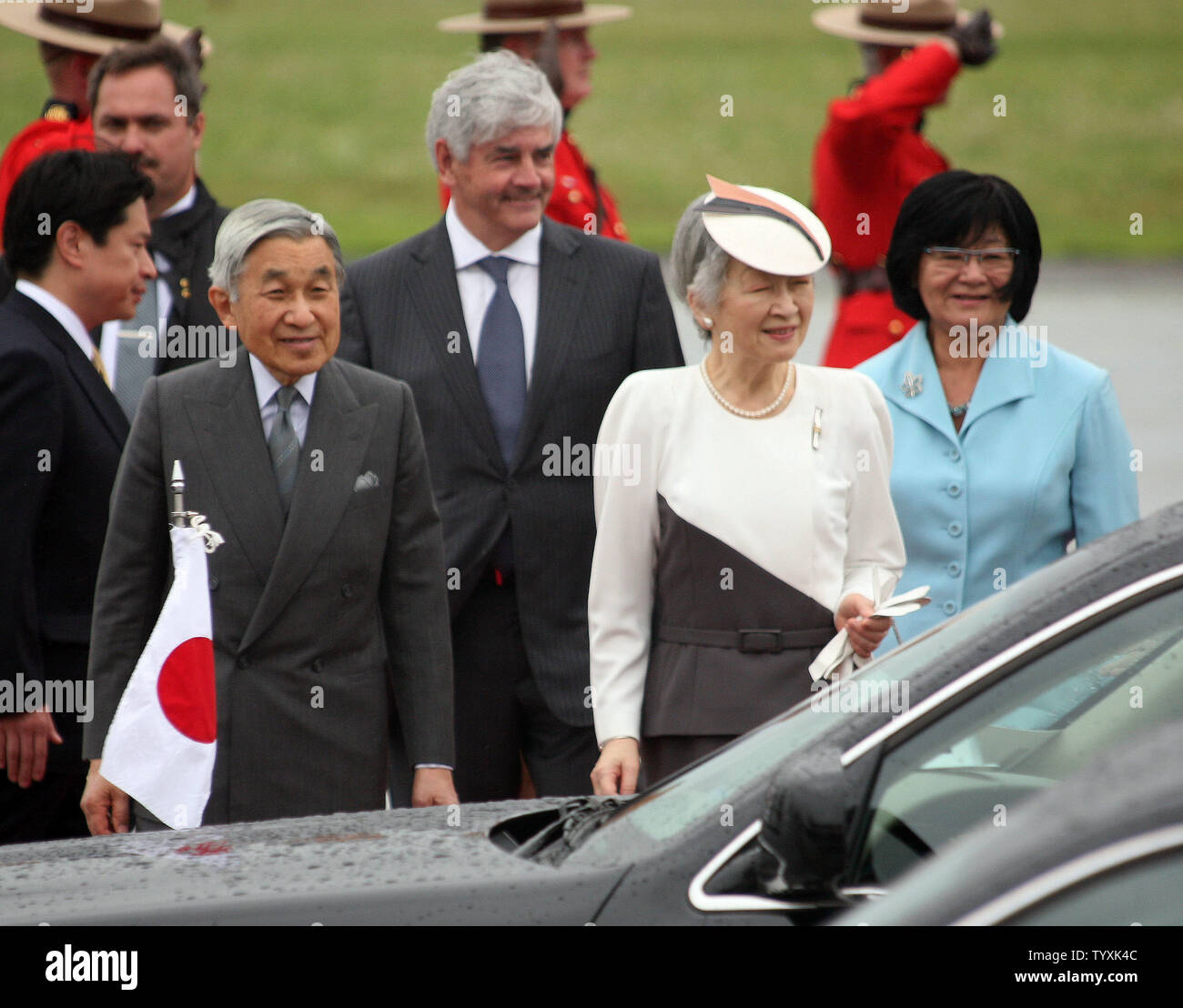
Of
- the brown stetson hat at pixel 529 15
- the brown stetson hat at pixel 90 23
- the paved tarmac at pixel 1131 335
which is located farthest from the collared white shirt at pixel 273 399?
the paved tarmac at pixel 1131 335

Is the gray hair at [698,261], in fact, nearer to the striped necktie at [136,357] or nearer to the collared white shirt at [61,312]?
the collared white shirt at [61,312]

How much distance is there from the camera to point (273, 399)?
3.93m

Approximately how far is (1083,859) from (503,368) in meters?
2.96

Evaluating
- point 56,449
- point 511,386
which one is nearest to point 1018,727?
point 511,386

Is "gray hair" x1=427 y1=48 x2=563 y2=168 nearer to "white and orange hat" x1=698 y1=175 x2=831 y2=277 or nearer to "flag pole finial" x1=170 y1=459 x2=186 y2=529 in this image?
"white and orange hat" x1=698 y1=175 x2=831 y2=277

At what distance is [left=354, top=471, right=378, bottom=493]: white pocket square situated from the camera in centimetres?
387

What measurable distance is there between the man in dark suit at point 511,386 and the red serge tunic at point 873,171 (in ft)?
4.97

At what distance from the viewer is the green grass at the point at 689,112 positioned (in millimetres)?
33625

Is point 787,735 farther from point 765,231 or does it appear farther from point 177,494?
point 177,494

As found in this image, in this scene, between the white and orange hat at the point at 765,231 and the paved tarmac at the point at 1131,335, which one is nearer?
the white and orange hat at the point at 765,231

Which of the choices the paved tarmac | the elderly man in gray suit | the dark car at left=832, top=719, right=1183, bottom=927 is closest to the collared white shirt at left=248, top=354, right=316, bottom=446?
the elderly man in gray suit
